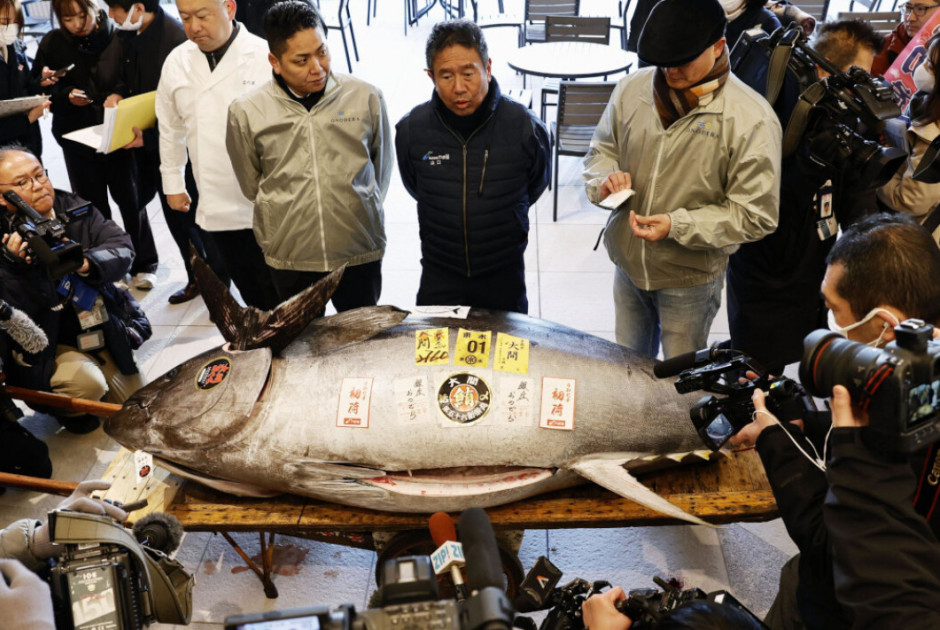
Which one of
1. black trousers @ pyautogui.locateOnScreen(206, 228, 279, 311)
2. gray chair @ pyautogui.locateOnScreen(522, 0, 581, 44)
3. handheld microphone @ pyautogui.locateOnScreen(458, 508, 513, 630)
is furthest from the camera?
gray chair @ pyautogui.locateOnScreen(522, 0, 581, 44)

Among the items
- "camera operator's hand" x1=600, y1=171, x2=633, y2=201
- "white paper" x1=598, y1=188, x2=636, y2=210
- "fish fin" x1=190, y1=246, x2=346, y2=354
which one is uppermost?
"camera operator's hand" x1=600, y1=171, x2=633, y2=201

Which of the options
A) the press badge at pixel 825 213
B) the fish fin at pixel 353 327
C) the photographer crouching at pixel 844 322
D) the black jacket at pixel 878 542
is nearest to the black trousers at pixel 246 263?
the fish fin at pixel 353 327

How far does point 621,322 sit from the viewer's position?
9.99 feet

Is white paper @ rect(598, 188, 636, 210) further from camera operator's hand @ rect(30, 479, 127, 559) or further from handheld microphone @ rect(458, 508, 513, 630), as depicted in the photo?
camera operator's hand @ rect(30, 479, 127, 559)

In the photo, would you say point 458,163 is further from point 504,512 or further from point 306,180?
point 504,512

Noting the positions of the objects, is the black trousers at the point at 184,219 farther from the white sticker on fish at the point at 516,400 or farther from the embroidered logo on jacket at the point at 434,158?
the white sticker on fish at the point at 516,400

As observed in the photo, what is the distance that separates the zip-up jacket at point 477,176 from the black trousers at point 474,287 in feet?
0.19

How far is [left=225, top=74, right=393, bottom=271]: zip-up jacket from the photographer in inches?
111

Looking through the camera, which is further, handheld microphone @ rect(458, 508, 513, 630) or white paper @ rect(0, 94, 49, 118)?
white paper @ rect(0, 94, 49, 118)

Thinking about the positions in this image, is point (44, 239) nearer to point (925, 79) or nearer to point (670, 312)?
point (670, 312)

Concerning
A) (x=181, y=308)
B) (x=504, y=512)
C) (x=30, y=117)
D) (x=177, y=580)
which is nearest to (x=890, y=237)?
(x=504, y=512)

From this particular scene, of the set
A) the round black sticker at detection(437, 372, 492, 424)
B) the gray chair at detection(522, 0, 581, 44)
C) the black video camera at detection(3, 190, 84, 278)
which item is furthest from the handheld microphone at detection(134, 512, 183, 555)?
the gray chair at detection(522, 0, 581, 44)

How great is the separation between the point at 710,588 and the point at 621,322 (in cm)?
99

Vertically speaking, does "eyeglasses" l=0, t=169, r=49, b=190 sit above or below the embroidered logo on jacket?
below
